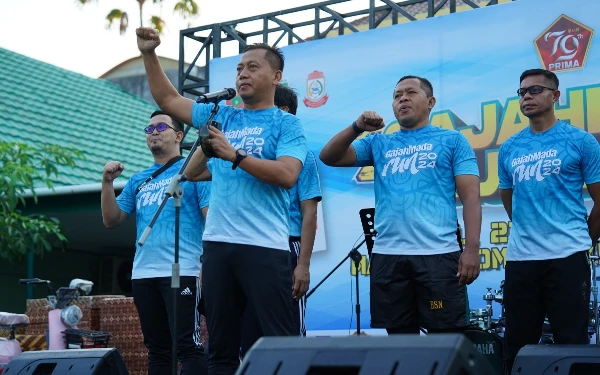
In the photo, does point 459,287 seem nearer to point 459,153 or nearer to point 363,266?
point 459,153

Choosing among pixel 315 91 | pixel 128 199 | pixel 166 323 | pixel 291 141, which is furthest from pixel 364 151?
pixel 315 91

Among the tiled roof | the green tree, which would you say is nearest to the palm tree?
the tiled roof

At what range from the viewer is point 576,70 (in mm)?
7652

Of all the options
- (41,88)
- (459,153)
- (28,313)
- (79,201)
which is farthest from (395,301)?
(41,88)

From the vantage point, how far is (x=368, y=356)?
2.51 meters

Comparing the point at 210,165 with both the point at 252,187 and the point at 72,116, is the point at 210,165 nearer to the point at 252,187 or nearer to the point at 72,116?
the point at 252,187

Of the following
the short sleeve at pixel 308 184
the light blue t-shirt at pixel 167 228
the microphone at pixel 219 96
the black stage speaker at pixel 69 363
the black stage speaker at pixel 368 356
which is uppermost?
the microphone at pixel 219 96

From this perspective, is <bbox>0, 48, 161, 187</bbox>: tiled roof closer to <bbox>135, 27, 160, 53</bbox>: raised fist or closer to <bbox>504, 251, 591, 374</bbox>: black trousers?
<bbox>135, 27, 160, 53</bbox>: raised fist

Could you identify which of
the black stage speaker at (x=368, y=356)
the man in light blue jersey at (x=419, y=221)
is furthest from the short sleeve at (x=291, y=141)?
the black stage speaker at (x=368, y=356)

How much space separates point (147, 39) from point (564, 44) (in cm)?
508

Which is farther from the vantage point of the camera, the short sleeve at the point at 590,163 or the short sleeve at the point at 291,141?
the short sleeve at the point at 590,163

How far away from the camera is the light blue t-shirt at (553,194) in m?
4.43

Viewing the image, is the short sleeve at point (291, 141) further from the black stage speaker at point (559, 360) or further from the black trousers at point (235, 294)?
the black stage speaker at point (559, 360)

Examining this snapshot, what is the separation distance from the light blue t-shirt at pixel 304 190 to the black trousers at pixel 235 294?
36.8 inches
